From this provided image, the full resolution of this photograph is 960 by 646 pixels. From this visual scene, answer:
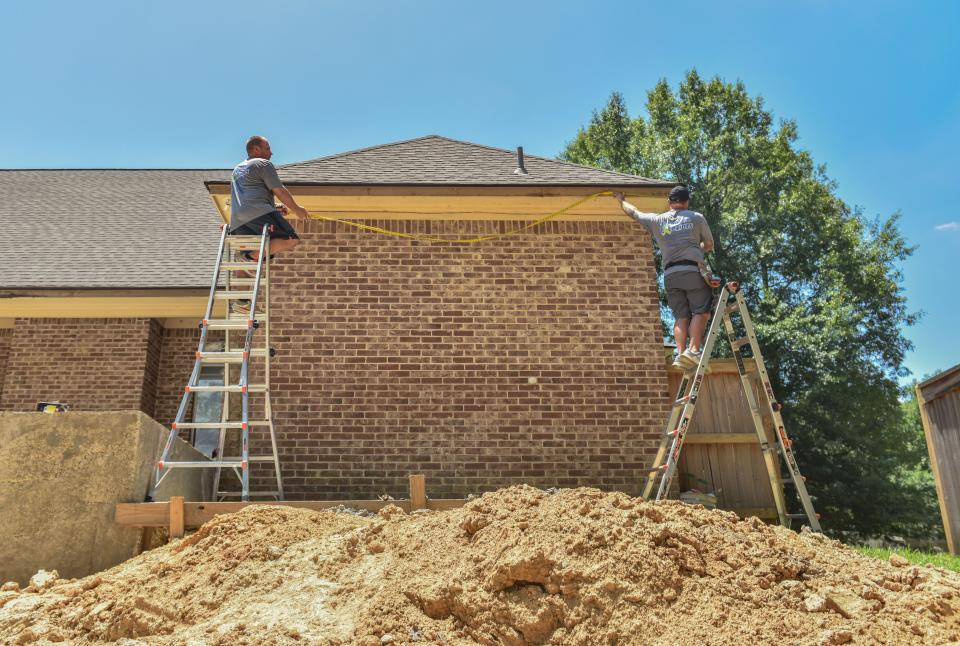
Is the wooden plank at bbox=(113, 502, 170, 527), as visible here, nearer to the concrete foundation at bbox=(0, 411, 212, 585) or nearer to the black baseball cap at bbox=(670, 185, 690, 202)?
the concrete foundation at bbox=(0, 411, 212, 585)

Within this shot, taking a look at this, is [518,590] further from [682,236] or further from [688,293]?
→ [682,236]

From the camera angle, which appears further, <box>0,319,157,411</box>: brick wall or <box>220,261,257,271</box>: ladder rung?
<box>0,319,157,411</box>: brick wall

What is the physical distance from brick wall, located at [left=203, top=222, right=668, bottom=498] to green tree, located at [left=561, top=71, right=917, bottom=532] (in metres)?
11.0

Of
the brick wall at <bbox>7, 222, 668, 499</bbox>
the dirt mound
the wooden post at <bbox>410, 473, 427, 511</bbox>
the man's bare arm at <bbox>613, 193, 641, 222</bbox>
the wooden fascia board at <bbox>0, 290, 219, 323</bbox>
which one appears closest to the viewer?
the dirt mound

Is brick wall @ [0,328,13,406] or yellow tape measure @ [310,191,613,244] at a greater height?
yellow tape measure @ [310,191,613,244]

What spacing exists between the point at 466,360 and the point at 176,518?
3.58m

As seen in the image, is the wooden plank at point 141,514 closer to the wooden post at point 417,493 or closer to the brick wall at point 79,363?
the wooden post at point 417,493

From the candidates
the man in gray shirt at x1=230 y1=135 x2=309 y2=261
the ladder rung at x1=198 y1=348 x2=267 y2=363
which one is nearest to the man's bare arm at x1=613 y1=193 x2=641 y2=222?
the man in gray shirt at x1=230 y1=135 x2=309 y2=261

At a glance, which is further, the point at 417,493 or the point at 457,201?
the point at 457,201

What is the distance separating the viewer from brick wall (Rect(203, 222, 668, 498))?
23.5 feet

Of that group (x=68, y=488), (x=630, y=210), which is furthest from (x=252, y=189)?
(x=630, y=210)

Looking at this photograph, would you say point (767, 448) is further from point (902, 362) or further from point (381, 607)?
point (902, 362)

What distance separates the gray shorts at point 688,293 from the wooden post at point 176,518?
445 cm

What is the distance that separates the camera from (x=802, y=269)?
1939 cm
